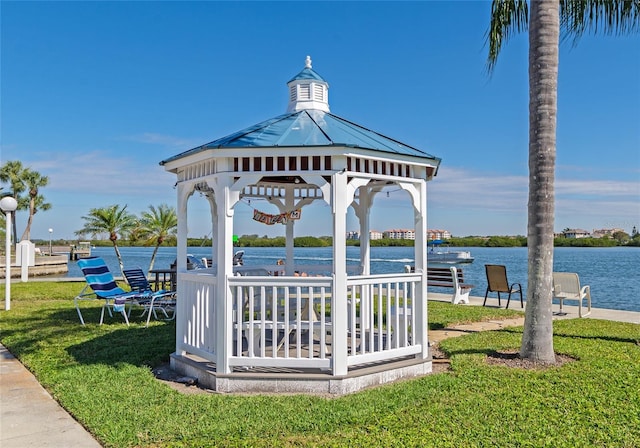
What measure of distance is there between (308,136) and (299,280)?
158 cm

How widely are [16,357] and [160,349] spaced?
1.90 meters

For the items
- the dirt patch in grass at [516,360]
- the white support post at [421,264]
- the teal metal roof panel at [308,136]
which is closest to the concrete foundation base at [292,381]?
the white support post at [421,264]

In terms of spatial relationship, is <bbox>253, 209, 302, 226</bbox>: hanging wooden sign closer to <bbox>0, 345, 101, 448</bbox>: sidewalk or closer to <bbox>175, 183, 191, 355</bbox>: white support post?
<bbox>175, 183, 191, 355</bbox>: white support post

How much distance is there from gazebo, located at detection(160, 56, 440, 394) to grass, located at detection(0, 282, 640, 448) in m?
0.36

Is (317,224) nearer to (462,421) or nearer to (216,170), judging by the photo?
(216,170)

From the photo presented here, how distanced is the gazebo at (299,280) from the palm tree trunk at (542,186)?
1313mm

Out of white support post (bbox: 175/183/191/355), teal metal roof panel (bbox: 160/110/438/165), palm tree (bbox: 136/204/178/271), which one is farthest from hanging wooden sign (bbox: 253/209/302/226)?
palm tree (bbox: 136/204/178/271)

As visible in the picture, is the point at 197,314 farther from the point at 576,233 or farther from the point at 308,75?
the point at 576,233

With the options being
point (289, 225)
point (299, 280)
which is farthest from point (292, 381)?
point (289, 225)

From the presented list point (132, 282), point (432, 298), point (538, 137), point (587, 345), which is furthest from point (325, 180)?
point (432, 298)

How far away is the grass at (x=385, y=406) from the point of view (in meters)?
3.88

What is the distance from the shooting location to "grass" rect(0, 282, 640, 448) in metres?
3.88

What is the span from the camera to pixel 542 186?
6.18 metres

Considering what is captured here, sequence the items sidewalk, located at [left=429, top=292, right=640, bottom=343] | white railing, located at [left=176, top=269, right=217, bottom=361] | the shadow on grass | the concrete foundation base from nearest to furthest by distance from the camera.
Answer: the concrete foundation base, white railing, located at [left=176, top=269, right=217, bottom=361], the shadow on grass, sidewalk, located at [left=429, top=292, right=640, bottom=343]
